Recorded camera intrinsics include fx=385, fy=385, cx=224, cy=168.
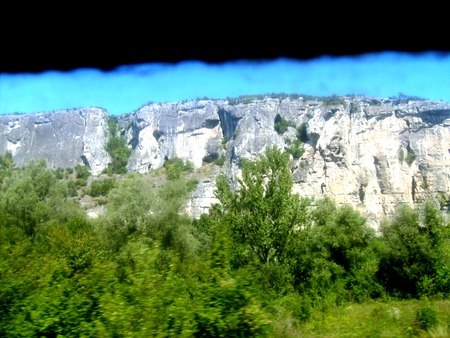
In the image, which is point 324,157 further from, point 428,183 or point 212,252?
point 212,252

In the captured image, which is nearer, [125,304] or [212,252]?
[125,304]

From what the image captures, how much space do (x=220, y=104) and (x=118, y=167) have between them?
30.1m

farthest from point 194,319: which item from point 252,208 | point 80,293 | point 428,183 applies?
point 428,183

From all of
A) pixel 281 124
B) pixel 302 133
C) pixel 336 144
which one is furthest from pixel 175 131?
pixel 336 144

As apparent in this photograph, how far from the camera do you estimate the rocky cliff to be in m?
69.9

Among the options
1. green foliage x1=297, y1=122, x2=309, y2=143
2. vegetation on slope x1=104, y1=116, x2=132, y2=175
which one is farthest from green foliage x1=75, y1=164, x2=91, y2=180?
green foliage x1=297, y1=122, x2=309, y2=143

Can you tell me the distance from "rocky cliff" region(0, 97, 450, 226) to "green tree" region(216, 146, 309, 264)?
46.3 m

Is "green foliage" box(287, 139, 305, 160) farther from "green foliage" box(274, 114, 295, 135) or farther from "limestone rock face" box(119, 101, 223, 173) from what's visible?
"limestone rock face" box(119, 101, 223, 173)

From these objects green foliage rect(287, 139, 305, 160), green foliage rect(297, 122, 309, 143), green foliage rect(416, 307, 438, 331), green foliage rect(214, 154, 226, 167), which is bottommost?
green foliage rect(214, 154, 226, 167)

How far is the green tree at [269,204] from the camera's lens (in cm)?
1539

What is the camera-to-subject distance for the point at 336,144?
253 ft

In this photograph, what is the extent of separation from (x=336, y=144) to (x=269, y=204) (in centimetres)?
6284

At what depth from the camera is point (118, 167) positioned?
71125 millimetres

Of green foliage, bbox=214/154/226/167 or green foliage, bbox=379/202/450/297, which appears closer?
green foliage, bbox=379/202/450/297
